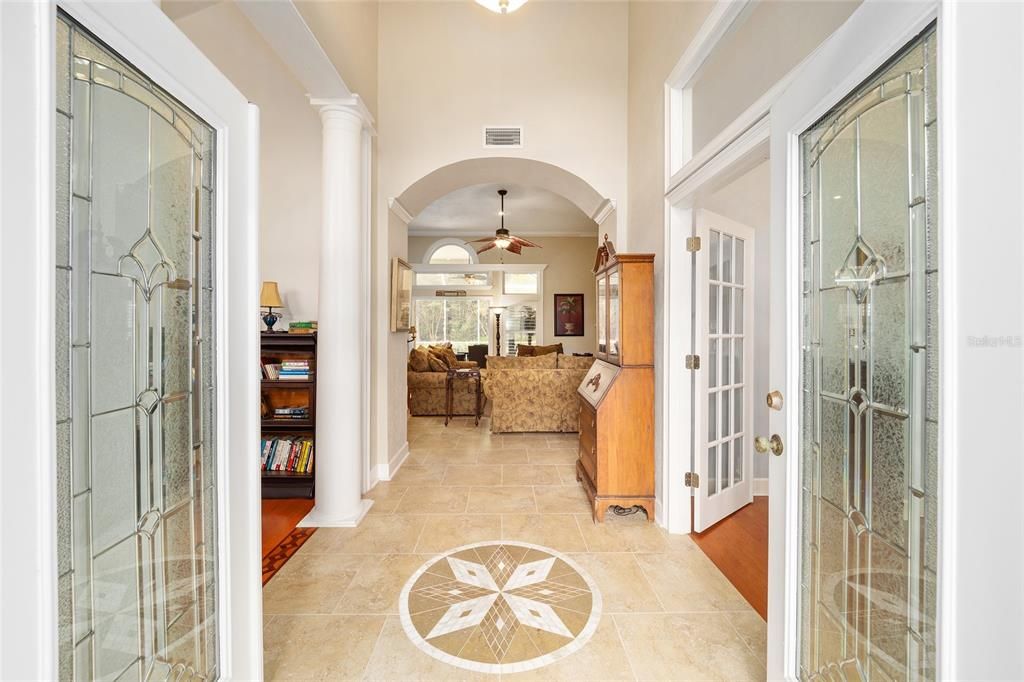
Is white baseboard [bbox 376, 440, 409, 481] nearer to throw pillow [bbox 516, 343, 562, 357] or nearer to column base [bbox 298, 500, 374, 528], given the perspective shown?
column base [bbox 298, 500, 374, 528]

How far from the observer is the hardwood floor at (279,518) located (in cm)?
262

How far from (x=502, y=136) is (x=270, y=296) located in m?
2.19

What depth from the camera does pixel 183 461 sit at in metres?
1.11

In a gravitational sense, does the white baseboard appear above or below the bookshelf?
below

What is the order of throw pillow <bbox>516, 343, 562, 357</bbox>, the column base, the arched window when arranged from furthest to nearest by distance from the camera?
the arched window
throw pillow <bbox>516, 343, 562, 357</bbox>
the column base

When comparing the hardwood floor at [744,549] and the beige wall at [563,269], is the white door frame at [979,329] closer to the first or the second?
the hardwood floor at [744,549]

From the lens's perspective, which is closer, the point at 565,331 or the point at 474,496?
the point at 474,496

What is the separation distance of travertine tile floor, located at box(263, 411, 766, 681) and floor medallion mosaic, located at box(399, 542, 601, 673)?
0.05 m

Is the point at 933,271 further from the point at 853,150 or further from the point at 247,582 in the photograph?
the point at 247,582

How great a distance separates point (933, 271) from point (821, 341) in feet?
1.29

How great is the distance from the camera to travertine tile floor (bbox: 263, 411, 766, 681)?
5.36 ft

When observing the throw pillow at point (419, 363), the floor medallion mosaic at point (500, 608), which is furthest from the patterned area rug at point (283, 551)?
the throw pillow at point (419, 363)

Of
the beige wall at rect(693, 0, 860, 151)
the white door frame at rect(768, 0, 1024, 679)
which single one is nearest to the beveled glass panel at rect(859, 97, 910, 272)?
the white door frame at rect(768, 0, 1024, 679)

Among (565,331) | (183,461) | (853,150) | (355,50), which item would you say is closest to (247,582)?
(183,461)
